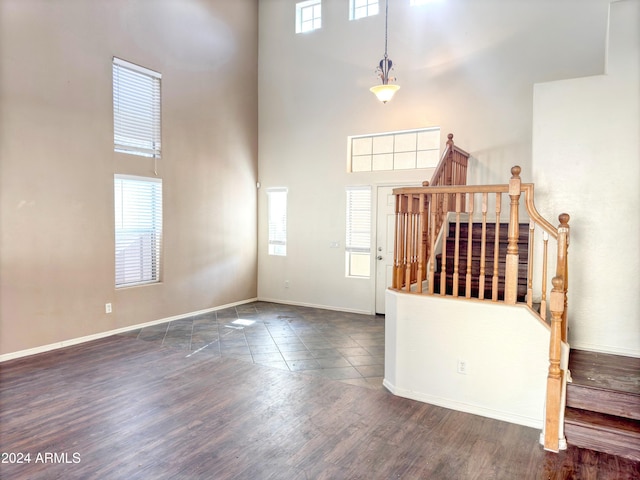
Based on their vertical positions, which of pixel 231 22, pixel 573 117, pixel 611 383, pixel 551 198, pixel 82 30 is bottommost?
pixel 611 383

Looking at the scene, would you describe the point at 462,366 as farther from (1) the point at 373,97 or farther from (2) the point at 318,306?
(1) the point at 373,97

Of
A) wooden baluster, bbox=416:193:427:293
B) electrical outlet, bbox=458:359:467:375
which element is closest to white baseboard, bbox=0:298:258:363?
wooden baluster, bbox=416:193:427:293

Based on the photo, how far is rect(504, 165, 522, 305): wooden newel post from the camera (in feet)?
10.1

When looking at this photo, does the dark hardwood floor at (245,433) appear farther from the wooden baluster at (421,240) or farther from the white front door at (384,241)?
the white front door at (384,241)

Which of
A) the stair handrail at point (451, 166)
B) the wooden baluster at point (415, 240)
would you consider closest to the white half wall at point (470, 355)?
the wooden baluster at point (415, 240)

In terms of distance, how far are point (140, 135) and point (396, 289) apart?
441 centimetres

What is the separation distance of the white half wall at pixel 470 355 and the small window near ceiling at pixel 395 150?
133 inches

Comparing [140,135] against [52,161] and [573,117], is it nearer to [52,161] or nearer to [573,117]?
[52,161]

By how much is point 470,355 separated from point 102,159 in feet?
16.3

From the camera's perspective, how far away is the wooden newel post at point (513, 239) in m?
3.09

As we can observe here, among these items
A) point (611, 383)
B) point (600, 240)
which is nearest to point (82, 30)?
point (600, 240)

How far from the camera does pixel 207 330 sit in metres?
5.82

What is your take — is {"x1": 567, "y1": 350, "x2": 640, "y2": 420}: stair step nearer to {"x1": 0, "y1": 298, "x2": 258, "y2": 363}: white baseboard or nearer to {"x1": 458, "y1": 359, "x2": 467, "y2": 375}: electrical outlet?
{"x1": 458, "y1": 359, "x2": 467, "y2": 375}: electrical outlet

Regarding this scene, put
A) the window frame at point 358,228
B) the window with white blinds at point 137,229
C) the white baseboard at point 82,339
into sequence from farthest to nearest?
the window frame at point 358,228, the window with white blinds at point 137,229, the white baseboard at point 82,339
